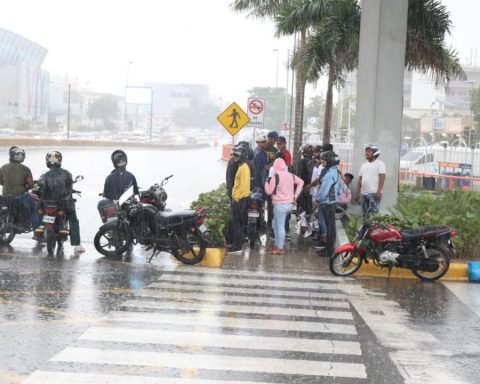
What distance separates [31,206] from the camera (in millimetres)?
14930

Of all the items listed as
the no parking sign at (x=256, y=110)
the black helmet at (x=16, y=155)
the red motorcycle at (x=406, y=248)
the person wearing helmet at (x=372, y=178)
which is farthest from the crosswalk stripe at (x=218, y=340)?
the no parking sign at (x=256, y=110)

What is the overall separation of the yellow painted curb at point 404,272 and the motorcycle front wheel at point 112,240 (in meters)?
3.70

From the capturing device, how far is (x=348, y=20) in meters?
25.8

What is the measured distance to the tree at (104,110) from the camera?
626ft

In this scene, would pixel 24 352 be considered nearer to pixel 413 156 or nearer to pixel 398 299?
pixel 398 299

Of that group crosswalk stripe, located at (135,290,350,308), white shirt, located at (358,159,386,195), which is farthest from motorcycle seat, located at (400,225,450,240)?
white shirt, located at (358,159,386,195)

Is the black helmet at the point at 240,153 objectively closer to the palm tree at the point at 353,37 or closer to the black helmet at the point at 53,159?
the black helmet at the point at 53,159

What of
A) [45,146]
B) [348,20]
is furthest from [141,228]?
[45,146]

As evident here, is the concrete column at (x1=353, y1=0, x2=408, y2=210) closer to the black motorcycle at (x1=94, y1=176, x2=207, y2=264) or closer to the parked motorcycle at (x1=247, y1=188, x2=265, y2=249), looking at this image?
the parked motorcycle at (x1=247, y1=188, x2=265, y2=249)

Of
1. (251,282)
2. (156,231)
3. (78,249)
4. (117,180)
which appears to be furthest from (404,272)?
(78,249)

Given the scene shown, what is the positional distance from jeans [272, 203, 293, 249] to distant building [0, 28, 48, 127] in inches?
5089

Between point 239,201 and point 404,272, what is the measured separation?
299 cm

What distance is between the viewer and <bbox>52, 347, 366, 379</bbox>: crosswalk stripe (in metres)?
7.11

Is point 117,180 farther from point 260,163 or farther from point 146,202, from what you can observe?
point 260,163
